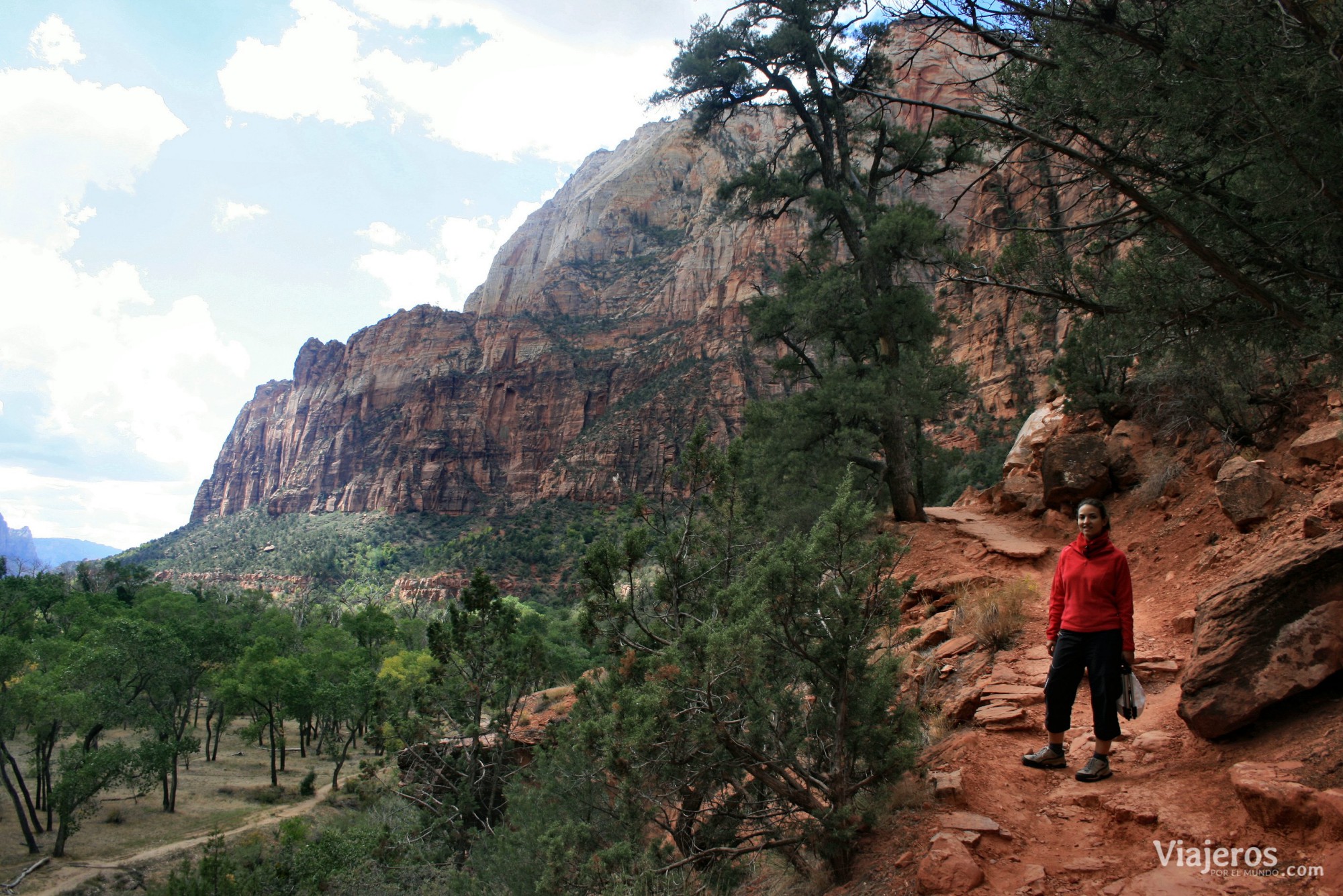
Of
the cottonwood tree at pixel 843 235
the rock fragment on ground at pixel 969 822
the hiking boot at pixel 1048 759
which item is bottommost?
the rock fragment on ground at pixel 969 822

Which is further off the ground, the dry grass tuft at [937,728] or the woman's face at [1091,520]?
the woman's face at [1091,520]

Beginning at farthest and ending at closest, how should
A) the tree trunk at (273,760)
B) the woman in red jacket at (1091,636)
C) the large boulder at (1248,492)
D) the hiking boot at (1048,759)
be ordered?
the tree trunk at (273,760) → the large boulder at (1248,492) → the hiking boot at (1048,759) → the woman in red jacket at (1091,636)

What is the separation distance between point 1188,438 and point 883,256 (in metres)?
5.22

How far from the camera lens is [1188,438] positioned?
875 cm

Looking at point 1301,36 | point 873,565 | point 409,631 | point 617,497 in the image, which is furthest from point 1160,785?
point 617,497

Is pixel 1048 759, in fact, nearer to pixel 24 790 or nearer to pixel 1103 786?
pixel 1103 786

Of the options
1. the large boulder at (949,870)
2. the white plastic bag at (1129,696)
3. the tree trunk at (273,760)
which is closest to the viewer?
the large boulder at (949,870)

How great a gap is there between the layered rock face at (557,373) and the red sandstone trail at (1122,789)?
6431cm

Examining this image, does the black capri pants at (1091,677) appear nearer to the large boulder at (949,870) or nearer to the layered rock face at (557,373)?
the large boulder at (949,870)

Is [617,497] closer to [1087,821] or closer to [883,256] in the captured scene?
[883,256]

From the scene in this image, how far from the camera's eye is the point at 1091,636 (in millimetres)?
3803

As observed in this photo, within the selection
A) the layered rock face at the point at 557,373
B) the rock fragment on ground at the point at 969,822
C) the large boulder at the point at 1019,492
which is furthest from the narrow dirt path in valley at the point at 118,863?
the layered rock face at the point at 557,373

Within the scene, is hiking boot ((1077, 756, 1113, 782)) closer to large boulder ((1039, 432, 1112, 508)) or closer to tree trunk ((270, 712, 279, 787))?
large boulder ((1039, 432, 1112, 508))

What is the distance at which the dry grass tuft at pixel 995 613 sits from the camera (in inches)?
239
